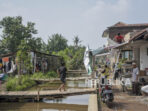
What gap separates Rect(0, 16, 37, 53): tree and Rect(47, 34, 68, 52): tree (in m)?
18.8

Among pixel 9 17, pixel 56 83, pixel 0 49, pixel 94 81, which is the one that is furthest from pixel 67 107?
pixel 9 17

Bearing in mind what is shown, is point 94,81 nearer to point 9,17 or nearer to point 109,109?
point 109,109

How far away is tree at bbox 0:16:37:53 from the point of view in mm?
33072

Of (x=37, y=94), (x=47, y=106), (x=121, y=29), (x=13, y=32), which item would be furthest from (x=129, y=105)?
(x=13, y=32)

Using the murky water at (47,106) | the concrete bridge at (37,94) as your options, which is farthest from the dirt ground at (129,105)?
the murky water at (47,106)

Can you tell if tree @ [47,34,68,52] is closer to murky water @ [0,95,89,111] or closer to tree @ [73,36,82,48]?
tree @ [73,36,82,48]

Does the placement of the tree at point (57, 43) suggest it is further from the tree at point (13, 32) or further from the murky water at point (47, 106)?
the murky water at point (47, 106)

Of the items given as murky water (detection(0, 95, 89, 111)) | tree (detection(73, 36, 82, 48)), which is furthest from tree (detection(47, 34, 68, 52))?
murky water (detection(0, 95, 89, 111))

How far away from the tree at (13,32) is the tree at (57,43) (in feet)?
61.8

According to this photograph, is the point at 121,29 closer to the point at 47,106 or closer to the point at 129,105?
the point at 47,106

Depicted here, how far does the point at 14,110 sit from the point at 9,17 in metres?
29.7

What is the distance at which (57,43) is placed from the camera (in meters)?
54.6

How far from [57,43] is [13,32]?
2195cm

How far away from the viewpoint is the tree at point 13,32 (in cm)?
3307
